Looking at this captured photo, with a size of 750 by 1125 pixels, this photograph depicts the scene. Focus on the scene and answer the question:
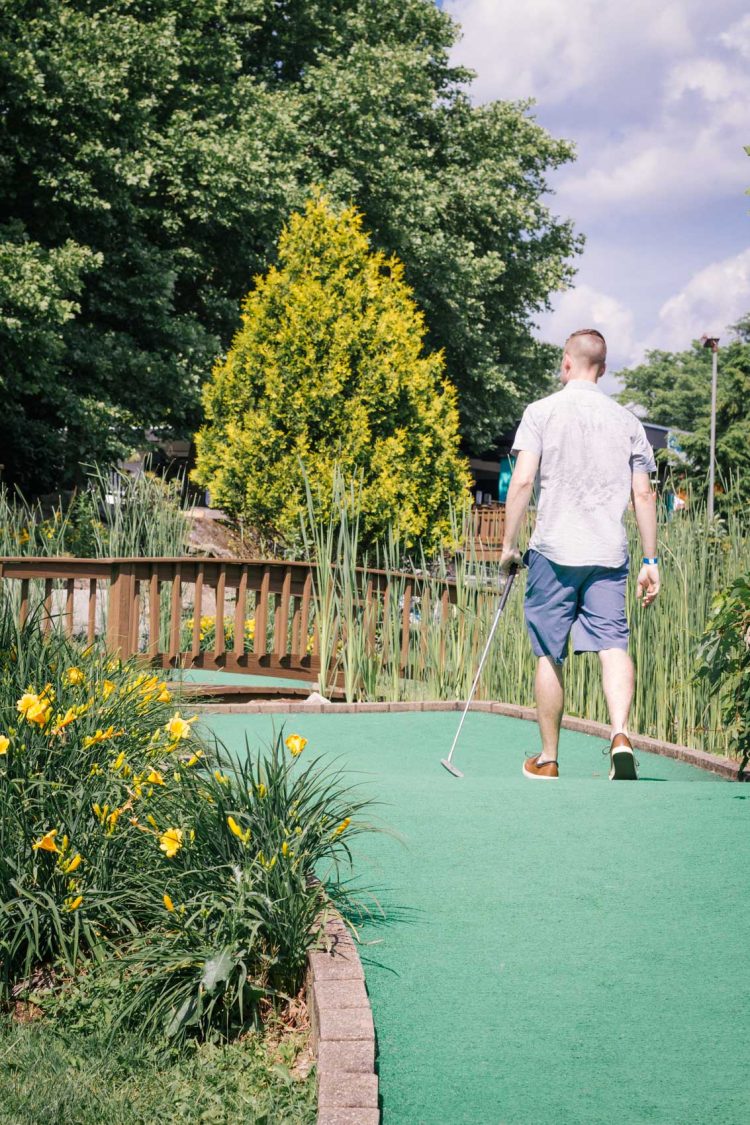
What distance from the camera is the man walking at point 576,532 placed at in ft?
16.1

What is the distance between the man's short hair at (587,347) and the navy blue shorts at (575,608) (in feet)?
2.99

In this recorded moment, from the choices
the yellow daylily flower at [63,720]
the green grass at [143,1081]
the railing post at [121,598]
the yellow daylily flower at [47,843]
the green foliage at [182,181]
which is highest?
the green foliage at [182,181]

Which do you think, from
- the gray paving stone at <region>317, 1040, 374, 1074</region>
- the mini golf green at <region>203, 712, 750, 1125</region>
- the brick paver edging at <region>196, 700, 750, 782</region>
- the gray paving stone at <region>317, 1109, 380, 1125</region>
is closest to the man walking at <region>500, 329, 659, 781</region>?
the mini golf green at <region>203, 712, 750, 1125</region>

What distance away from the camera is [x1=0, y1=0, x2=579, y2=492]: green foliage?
647 inches

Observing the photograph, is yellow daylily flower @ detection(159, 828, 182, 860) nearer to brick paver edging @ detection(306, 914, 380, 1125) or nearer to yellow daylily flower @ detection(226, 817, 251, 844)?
yellow daylily flower @ detection(226, 817, 251, 844)

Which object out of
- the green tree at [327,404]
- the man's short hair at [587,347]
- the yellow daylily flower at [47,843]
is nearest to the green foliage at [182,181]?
the green tree at [327,404]

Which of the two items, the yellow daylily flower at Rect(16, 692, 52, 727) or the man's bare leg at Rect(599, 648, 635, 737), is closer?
the yellow daylily flower at Rect(16, 692, 52, 727)

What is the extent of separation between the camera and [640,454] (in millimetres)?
5035

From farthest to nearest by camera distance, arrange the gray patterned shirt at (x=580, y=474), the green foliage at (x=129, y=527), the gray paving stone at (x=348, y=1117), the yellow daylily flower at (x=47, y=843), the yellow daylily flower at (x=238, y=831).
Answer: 1. the green foliage at (x=129, y=527)
2. the gray patterned shirt at (x=580, y=474)
3. the yellow daylily flower at (x=47, y=843)
4. the yellow daylily flower at (x=238, y=831)
5. the gray paving stone at (x=348, y=1117)

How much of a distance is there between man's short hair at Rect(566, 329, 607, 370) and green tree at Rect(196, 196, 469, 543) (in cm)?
460

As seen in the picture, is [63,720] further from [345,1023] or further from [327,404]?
[327,404]

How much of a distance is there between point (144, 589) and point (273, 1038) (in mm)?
7363

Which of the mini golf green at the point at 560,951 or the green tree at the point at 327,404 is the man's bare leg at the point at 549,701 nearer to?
the mini golf green at the point at 560,951

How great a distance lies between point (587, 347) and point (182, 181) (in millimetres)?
15002
